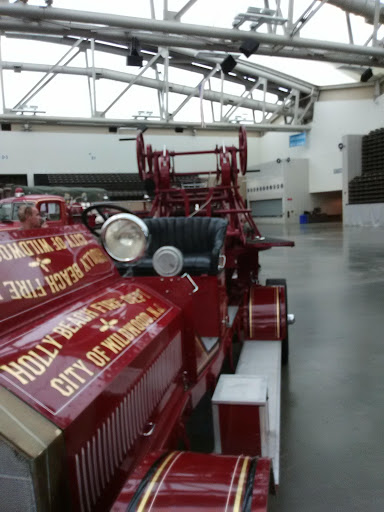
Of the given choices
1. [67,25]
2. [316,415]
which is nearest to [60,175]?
[67,25]

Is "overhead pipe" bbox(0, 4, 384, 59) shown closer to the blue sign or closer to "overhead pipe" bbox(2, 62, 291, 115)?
"overhead pipe" bbox(2, 62, 291, 115)

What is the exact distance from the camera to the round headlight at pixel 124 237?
201 centimetres

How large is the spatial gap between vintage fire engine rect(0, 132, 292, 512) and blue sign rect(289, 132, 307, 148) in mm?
23718

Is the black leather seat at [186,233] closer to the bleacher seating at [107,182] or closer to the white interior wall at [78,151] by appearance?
the white interior wall at [78,151]

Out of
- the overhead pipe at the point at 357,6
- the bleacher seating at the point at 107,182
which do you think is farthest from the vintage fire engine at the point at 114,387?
the bleacher seating at the point at 107,182

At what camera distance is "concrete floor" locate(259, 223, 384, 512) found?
191 centimetres

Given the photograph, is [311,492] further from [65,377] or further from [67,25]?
[67,25]

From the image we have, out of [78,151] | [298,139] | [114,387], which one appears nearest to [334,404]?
[114,387]

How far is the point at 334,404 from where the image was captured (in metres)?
2.74

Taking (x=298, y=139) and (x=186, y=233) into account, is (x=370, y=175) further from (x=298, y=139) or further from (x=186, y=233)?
(x=186, y=233)

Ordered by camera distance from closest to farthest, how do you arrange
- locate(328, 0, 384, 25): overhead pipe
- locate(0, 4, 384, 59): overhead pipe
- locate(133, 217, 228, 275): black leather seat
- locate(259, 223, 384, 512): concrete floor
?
locate(259, 223, 384, 512): concrete floor → locate(133, 217, 228, 275): black leather seat → locate(0, 4, 384, 59): overhead pipe → locate(328, 0, 384, 25): overhead pipe

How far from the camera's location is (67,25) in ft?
35.3

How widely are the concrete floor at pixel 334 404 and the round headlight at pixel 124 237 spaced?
3.84 feet

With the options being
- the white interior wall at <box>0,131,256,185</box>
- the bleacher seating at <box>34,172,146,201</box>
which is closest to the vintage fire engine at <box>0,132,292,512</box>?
the white interior wall at <box>0,131,256,185</box>
